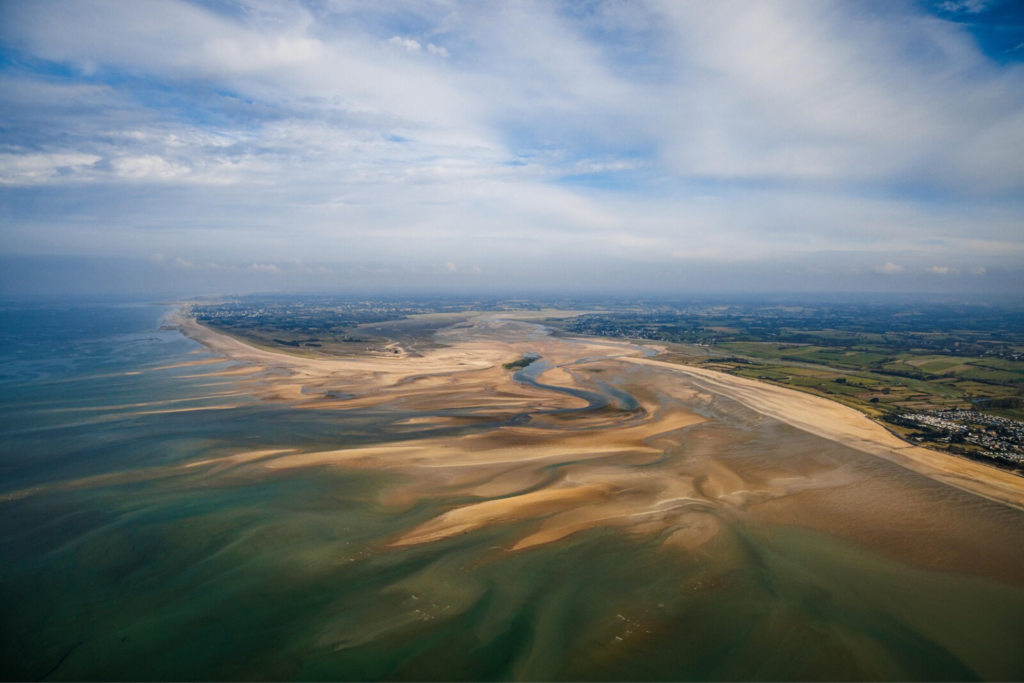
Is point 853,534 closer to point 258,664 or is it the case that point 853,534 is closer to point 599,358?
point 258,664

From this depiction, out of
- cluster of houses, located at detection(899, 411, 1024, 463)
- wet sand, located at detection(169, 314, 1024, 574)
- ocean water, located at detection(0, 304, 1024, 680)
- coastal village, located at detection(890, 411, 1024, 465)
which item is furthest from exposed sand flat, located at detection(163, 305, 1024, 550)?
cluster of houses, located at detection(899, 411, 1024, 463)

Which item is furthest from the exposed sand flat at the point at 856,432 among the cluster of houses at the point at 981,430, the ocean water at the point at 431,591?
the cluster of houses at the point at 981,430

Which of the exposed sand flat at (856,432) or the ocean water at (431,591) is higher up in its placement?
the exposed sand flat at (856,432)

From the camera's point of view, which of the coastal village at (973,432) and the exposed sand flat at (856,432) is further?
the coastal village at (973,432)

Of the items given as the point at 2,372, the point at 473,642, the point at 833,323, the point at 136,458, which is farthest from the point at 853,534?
the point at 833,323

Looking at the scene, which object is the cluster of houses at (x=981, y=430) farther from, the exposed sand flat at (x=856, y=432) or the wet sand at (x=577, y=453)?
the wet sand at (x=577, y=453)

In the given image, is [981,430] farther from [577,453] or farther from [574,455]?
[574,455]

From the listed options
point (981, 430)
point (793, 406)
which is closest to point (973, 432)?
point (981, 430)
